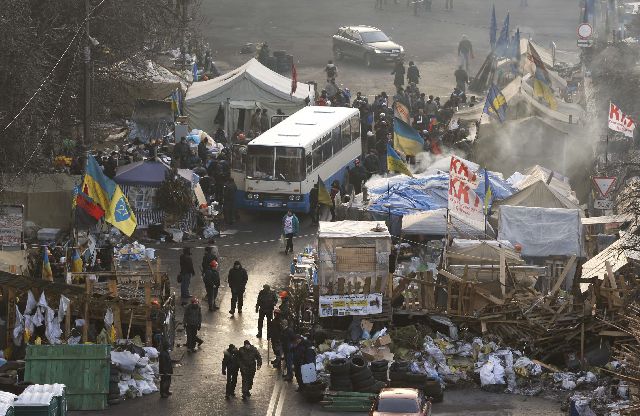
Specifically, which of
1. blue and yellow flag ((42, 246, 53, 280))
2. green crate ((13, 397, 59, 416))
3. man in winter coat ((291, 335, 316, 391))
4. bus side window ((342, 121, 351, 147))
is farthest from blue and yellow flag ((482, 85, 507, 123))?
green crate ((13, 397, 59, 416))

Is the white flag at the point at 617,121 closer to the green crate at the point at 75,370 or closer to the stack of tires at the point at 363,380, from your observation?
the stack of tires at the point at 363,380

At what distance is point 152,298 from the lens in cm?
2903

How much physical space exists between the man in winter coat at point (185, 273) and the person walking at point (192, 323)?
2617 mm

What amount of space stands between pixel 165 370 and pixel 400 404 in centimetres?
458

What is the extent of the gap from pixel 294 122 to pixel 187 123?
5.13 metres

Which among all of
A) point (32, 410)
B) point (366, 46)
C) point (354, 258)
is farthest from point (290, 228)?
point (366, 46)

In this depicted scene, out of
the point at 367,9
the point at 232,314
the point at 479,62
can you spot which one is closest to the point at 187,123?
the point at 232,314

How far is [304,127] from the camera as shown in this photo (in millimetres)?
40531

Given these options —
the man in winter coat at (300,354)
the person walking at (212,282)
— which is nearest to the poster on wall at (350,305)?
the man in winter coat at (300,354)

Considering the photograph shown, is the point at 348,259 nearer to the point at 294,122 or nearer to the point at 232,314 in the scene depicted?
the point at 232,314

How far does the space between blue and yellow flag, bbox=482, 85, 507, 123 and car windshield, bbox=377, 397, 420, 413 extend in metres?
20.5

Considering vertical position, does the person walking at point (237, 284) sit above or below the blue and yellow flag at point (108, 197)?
below

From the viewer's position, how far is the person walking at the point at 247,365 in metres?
26.3

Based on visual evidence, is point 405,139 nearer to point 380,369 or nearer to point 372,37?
point 380,369
